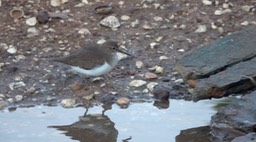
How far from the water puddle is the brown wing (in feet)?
1.72

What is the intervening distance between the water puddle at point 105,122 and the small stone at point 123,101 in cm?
6

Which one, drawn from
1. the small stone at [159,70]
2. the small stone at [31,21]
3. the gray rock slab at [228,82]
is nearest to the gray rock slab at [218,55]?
the gray rock slab at [228,82]

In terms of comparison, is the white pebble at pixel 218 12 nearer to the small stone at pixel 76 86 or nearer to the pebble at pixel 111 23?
the pebble at pixel 111 23

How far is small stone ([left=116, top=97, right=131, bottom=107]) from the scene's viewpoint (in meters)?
8.45

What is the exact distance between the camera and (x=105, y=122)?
8.11 m

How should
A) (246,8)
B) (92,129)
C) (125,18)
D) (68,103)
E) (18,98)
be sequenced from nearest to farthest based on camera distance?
1. (92,129)
2. (68,103)
3. (18,98)
4. (125,18)
5. (246,8)

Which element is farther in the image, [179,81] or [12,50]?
[12,50]

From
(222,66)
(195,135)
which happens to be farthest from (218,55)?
(195,135)

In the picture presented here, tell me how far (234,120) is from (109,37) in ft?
8.65

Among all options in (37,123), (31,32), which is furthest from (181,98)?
(31,32)

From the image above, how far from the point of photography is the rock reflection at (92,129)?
→ 7.74 metres

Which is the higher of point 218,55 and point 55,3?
point 55,3

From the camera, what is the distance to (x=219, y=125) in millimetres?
7617

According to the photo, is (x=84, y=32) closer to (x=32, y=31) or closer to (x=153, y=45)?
(x=32, y=31)
